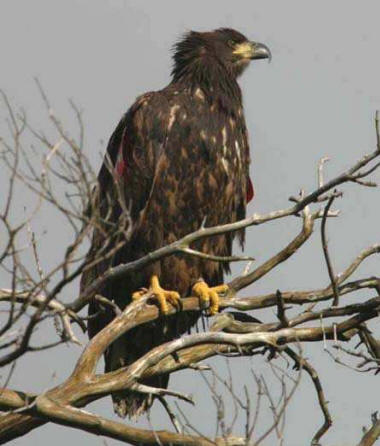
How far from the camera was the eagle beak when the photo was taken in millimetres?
9844

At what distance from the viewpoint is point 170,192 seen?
8.62 metres

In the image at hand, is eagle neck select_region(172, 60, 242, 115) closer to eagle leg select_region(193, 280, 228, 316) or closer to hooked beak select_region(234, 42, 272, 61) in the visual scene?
hooked beak select_region(234, 42, 272, 61)

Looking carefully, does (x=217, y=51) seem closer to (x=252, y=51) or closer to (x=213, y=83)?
(x=252, y=51)

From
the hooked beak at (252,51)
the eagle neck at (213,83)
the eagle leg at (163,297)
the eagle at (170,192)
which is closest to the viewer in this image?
the eagle leg at (163,297)

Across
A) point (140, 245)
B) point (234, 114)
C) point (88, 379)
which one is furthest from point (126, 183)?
point (88, 379)

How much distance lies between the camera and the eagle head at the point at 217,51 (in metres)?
9.50

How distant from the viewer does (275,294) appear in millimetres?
7293

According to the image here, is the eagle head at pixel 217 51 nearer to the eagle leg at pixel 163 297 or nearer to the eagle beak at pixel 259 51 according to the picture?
the eagle beak at pixel 259 51

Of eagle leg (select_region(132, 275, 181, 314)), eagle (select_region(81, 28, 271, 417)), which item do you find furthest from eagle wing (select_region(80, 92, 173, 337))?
eagle leg (select_region(132, 275, 181, 314))

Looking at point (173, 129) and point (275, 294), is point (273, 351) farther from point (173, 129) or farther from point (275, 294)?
point (173, 129)

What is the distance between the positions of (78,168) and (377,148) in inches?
69.0

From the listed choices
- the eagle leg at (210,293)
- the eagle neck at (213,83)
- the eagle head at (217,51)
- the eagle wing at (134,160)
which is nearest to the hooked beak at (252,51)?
the eagle head at (217,51)

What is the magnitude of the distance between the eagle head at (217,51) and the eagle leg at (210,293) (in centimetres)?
183

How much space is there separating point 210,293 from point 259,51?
2.52m
